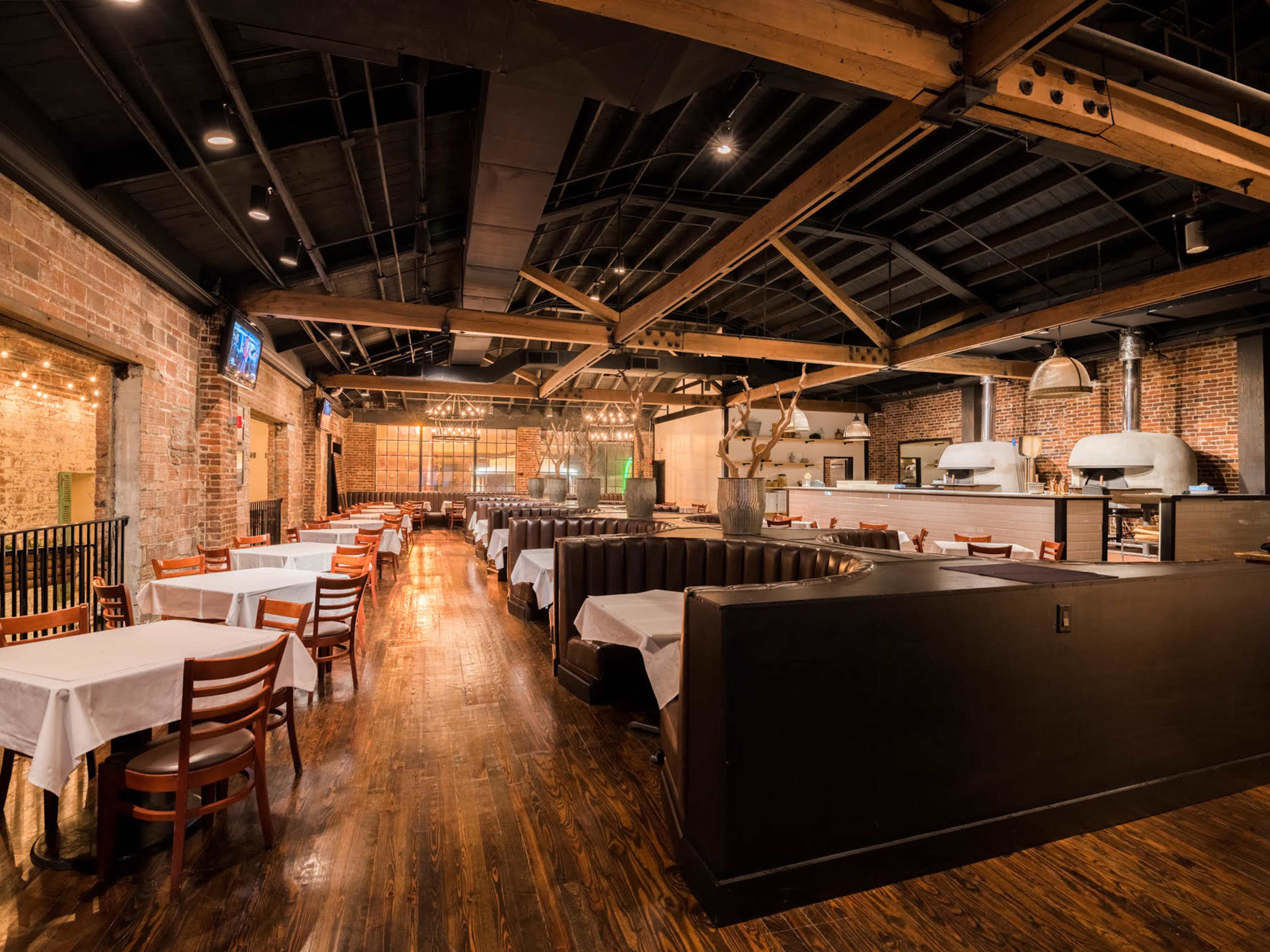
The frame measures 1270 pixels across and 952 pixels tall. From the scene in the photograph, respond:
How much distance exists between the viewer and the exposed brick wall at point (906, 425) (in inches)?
468

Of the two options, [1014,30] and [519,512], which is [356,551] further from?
[1014,30]

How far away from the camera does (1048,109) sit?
290 cm

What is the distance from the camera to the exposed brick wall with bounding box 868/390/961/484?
11.9 metres

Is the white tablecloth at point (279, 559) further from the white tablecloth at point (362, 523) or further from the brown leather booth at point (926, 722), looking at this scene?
the brown leather booth at point (926, 722)

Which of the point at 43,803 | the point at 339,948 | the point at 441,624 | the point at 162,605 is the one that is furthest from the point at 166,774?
the point at 441,624

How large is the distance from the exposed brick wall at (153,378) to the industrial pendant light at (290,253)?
1046 millimetres

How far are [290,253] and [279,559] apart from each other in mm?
2779

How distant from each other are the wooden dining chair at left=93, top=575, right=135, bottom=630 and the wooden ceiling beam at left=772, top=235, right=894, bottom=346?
239 inches

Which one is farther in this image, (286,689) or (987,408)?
(987,408)

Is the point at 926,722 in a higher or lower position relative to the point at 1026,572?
lower

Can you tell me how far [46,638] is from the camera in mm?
2869

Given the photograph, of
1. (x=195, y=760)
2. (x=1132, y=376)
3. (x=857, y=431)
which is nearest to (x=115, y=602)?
(x=195, y=760)

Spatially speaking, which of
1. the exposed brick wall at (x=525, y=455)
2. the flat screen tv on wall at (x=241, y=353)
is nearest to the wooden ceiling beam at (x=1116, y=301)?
the flat screen tv on wall at (x=241, y=353)

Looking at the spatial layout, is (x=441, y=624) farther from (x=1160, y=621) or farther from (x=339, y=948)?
(x=1160, y=621)
